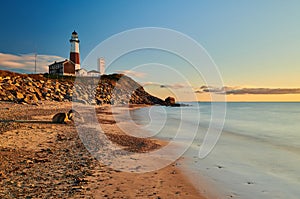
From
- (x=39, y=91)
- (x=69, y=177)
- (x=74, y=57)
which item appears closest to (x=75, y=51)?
(x=74, y=57)

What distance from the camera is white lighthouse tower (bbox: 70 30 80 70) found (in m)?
57.2

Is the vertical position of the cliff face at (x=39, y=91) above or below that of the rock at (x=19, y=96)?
above

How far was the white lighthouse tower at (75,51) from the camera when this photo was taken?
57.2 meters

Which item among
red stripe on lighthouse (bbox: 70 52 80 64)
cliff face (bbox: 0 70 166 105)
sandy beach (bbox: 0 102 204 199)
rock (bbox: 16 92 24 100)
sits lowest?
sandy beach (bbox: 0 102 204 199)

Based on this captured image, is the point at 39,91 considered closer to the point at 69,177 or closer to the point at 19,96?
the point at 19,96

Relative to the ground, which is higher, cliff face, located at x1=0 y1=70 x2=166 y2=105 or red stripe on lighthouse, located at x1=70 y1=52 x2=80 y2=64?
red stripe on lighthouse, located at x1=70 y1=52 x2=80 y2=64

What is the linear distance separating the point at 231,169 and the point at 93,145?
4863mm

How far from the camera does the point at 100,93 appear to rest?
43688mm

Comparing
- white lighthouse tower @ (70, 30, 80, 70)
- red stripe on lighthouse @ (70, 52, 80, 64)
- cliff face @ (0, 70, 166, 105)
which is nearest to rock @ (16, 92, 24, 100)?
cliff face @ (0, 70, 166, 105)

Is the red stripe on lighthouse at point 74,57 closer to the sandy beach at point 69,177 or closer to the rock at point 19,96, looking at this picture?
the rock at point 19,96

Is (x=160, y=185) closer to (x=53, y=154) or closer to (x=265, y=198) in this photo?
(x=265, y=198)

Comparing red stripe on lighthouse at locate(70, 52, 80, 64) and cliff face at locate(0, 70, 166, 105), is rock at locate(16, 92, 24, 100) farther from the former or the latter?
red stripe on lighthouse at locate(70, 52, 80, 64)

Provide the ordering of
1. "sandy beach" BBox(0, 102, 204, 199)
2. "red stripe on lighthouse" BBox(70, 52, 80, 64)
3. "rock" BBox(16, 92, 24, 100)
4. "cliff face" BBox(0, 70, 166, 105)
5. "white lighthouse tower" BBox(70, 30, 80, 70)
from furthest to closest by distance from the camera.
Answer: "white lighthouse tower" BBox(70, 30, 80, 70) < "red stripe on lighthouse" BBox(70, 52, 80, 64) < "cliff face" BBox(0, 70, 166, 105) < "rock" BBox(16, 92, 24, 100) < "sandy beach" BBox(0, 102, 204, 199)

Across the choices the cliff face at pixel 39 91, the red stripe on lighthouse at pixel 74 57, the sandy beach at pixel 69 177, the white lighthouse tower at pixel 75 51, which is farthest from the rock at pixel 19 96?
the red stripe on lighthouse at pixel 74 57
